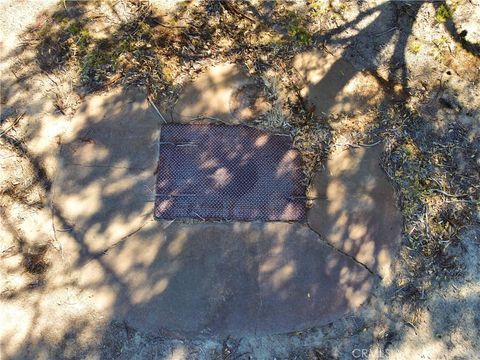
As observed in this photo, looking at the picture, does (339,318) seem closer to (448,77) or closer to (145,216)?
(145,216)

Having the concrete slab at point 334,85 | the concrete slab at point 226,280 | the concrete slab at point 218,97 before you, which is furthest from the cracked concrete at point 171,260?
the concrete slab at point 334,85

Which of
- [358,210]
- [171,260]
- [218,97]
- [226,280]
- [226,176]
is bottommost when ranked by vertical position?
[226,280]

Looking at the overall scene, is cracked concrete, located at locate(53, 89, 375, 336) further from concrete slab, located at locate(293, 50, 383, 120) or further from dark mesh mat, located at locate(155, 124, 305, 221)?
concrete slab, located at locate(293, 50, 383, 120)

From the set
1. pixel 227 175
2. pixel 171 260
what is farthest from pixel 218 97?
pixel 171 260

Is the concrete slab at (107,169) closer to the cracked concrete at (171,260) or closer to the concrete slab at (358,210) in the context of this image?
the cracked concrete at (171,260)

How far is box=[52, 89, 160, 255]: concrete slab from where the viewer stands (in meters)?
3.17

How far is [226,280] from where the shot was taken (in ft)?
10.3

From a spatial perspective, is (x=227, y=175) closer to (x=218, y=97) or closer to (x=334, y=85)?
(x=218, y=97)

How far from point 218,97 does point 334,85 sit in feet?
2.90

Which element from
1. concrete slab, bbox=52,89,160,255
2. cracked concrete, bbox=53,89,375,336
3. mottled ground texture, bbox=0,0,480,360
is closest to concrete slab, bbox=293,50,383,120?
mottled ground texture, bbox=0,0,480,360

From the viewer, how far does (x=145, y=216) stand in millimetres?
3182

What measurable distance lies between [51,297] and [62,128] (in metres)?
1.20

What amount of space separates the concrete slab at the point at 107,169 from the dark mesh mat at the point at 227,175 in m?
0.13

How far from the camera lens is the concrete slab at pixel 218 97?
10.9ft
